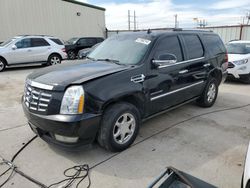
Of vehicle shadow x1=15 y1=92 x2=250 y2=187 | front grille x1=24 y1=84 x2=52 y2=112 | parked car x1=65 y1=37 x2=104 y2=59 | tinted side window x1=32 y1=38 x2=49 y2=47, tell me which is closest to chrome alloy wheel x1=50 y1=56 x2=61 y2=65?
tinted side window x1=32 y1=38 x2=49 y2=47

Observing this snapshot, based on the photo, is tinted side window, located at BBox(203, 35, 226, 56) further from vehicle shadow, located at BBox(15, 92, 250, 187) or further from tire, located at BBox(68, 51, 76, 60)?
tire, located at BBox(68, 51, 76, 60)

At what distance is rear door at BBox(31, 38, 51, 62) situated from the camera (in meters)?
11.5

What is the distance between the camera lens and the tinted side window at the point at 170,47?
383 cm

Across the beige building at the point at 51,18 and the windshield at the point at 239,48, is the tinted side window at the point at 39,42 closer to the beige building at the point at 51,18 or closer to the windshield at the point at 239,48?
the beige building at the point at 51,18

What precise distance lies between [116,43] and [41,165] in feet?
8.00

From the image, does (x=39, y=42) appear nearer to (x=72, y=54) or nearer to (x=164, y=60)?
(x=72, y=54)

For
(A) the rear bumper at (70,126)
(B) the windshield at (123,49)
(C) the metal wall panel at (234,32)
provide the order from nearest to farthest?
(A) the rear bumper at (70,126) < (B) the windshield at (123,49) < (C) the metal wall panel at (234,32)

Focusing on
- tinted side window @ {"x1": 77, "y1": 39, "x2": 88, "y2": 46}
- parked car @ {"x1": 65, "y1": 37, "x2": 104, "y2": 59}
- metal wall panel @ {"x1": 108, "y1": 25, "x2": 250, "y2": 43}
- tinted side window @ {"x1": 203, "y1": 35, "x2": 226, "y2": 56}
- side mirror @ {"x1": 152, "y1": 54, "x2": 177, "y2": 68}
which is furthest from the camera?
tinted side window @ {"x1": 77, "y1": 39, "x2": 88, "y2": 46}

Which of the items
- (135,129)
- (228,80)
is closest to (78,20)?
(228,80)

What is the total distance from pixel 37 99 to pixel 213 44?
13.6 feet

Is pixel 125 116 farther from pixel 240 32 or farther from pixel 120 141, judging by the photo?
pixel 240 32

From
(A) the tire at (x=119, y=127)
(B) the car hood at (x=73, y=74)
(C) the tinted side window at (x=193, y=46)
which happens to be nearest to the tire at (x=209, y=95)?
(C) the tinted side window at (x=193, y=46)

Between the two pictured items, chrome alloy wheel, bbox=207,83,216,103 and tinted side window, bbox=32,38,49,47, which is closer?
chrome alloy wheel, bbox=207,83,216,103

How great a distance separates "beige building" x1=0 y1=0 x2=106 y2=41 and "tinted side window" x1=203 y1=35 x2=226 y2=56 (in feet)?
50.7
